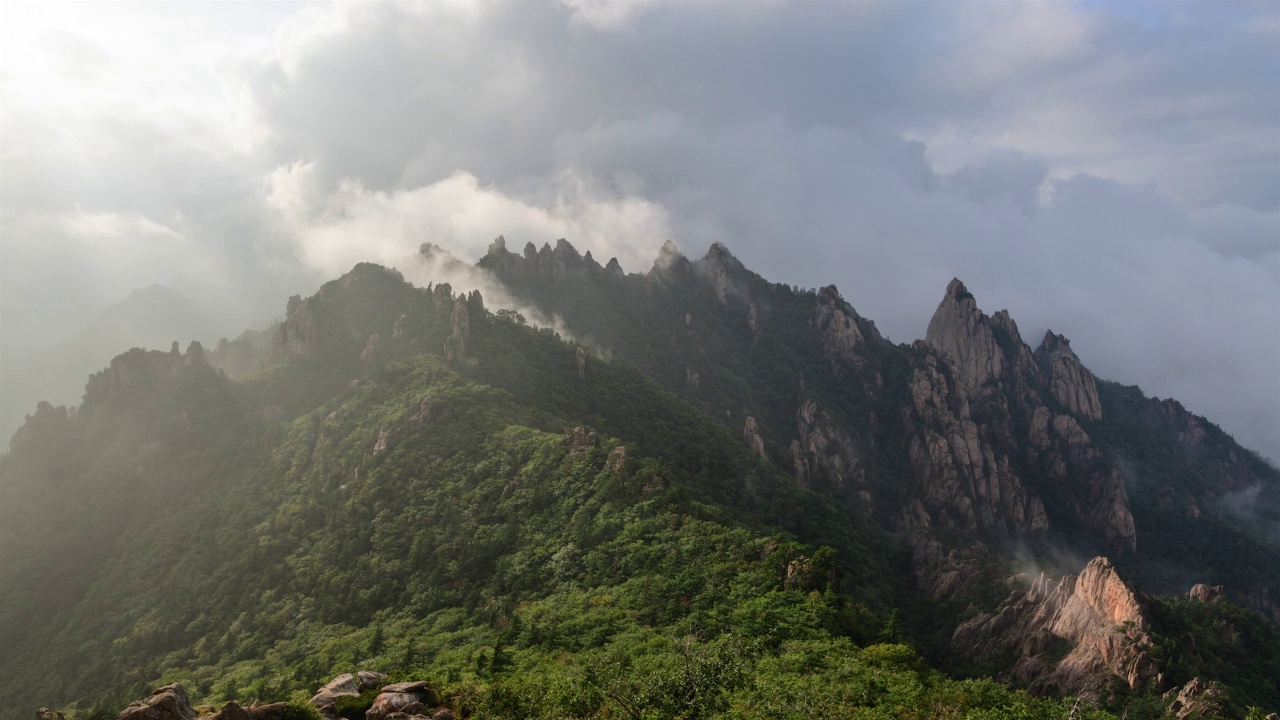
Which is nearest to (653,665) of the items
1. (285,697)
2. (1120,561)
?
(285,697)

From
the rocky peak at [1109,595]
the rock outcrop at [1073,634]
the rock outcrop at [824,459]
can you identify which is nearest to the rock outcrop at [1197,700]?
the rock outcrop at [1073,634]

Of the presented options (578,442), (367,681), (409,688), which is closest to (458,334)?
(578,442)

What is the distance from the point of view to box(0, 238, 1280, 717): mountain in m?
56.1

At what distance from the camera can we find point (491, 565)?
8250 cm

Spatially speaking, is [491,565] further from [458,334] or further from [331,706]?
[458,334]

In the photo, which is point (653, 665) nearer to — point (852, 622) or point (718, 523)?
point (852, 622)

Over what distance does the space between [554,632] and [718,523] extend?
26244mm

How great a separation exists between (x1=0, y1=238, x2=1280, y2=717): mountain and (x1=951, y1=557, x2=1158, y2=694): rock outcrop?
0.36 m

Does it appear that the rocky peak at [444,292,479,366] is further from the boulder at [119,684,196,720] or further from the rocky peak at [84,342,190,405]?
the boulder at [119,684,196,720]

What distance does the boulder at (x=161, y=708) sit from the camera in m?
37.5

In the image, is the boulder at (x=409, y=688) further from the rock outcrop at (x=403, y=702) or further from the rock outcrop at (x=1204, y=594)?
the rock outcrop at (x=1204, y=594)

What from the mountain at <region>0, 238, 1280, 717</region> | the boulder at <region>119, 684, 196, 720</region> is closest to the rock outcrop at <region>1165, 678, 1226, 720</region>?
the mountain at <region>0, 238, 1280, 717</region>

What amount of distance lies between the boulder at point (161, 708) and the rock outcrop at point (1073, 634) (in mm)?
81883

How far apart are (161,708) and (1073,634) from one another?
92793 millimetres
